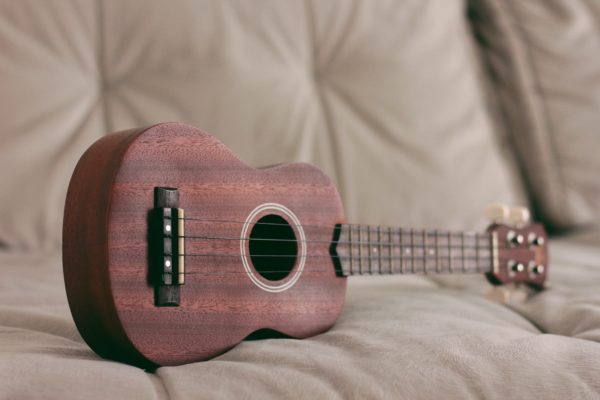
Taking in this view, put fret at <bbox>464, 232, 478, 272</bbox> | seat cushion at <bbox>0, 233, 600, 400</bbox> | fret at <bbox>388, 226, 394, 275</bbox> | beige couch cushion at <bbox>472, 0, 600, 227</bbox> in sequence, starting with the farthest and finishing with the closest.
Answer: beige couch cushion at <bbox>472, 0, 600, 227</bbox> → fret at <bbox>464, 232, 478, 272</bbox> → fret at <bbox>388, 226, 394, 275</bbox> → seat cushion at <bbox>0, 233, 600, 400</bbox>

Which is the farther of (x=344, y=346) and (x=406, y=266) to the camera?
(x=406, y=266)

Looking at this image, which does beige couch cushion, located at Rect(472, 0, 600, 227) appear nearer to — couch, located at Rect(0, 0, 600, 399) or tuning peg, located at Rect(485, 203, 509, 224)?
couch, located at Rect(0, 0, 600, 399)

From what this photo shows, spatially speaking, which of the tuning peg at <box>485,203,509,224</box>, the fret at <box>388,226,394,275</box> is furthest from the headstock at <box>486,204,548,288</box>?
the fret at <box>388,226,394,275</box>

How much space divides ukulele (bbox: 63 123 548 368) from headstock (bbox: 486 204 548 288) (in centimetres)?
25

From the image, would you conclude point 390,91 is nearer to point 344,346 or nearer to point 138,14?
point 138,14

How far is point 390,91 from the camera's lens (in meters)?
1.27

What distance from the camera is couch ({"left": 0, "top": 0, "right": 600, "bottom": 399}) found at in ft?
1.89

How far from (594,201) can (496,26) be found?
45 cm

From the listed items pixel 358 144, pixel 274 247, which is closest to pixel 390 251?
pixel 274 247

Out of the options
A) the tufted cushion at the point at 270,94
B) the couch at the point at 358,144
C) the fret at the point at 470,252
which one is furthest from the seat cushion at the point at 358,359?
the tufted cushion at the point at 270,94

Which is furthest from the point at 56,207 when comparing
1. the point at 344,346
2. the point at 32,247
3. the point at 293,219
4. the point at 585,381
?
the point at 585,381

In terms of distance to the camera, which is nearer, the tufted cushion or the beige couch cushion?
the tufted cushion

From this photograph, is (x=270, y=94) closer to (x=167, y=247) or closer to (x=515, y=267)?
(x=515, y=267)

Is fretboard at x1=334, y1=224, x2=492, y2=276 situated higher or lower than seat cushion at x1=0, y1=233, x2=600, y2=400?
higher
